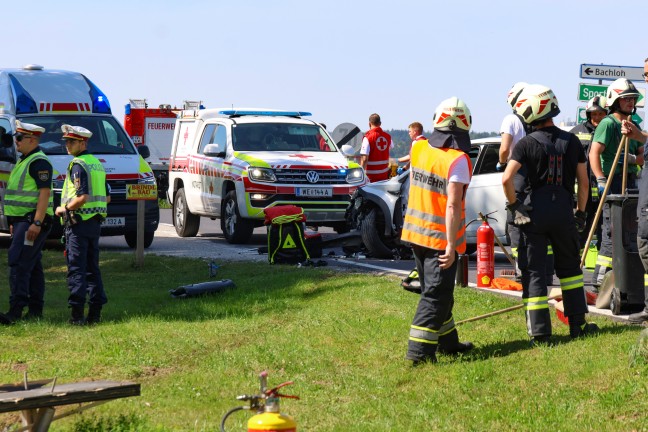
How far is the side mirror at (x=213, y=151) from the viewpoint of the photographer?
18516mm

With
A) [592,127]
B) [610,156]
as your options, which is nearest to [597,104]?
[592,127]

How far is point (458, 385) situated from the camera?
7.72 metres

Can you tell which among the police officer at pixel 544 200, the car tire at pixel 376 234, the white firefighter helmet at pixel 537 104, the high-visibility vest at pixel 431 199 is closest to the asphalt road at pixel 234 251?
the car tire at pixel 376 234

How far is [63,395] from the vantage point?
6289 millimetres

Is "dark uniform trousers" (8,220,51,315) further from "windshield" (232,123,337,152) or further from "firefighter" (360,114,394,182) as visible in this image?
"firefighter" (360,114,394,182)

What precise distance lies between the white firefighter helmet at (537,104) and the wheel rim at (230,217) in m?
10.1

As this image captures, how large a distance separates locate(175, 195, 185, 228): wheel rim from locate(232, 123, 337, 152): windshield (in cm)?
236

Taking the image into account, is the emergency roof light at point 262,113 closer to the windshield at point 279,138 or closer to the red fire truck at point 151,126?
the windshield at point 279,138

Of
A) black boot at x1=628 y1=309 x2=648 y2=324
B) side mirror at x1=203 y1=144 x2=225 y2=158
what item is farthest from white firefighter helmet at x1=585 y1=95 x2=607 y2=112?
side mirror at x1=203 y1=144 x2=225 y2=158

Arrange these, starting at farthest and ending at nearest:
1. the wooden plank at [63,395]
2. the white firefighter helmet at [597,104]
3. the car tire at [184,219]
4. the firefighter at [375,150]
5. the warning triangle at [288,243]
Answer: the firefighter at [375,150] → the car tire at [184,219] → the warning triangle at [288,243] → the white firefighter helmet at [597,104] → the wooden plank at [63,395]

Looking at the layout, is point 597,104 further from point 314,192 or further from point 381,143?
point 381,143

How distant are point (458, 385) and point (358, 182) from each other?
34.9 feet

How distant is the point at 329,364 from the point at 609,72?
1201 centimetres

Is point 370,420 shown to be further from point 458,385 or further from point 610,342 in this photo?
point 610,342
